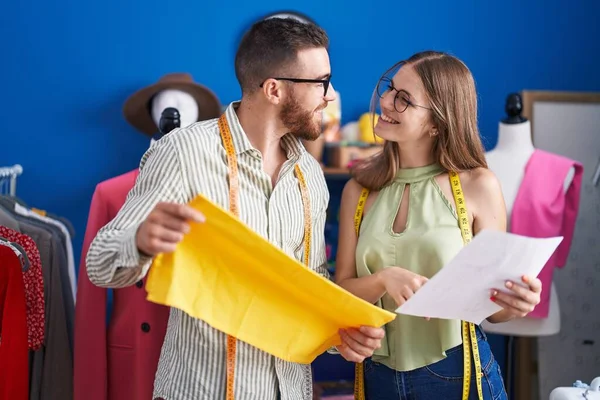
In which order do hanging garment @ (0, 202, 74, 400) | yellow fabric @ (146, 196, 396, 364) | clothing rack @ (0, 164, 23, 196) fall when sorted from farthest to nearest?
clothing rack @ (0, 164, 23, 196), hanging garment @ (0, 202, 74, 400), yellow fabric @ (146, 196, 396, 364)

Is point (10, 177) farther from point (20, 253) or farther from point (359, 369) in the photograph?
point (359, 369)

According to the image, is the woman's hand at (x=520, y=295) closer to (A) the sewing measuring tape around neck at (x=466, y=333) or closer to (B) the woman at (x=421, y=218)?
(B) the woman at (x=421, y=218)

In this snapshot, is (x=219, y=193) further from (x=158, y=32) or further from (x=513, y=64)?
(x=513, y=64)

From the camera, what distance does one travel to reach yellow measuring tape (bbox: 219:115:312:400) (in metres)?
2.02

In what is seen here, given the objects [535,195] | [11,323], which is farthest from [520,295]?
[11,323]

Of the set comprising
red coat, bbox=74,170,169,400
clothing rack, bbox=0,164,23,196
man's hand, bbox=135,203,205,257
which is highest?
man's hand, bbox=135,203,205,257

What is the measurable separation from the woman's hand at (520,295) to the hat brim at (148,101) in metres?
1.93

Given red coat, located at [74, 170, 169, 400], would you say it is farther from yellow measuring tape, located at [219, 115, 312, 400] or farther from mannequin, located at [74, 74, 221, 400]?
yellow measuring tape, located at [219, 115, 312, 400]

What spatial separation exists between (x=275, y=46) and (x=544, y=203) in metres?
1.69

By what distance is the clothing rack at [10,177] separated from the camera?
3.32 m

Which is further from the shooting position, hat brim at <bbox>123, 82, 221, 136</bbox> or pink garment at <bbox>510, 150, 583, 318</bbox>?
hat brim at <bbox>123, 82, 221, 136</bbox>

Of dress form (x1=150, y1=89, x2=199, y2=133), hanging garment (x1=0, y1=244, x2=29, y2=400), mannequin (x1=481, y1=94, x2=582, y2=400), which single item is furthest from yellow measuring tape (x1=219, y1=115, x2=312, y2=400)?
mannequin (x1=481, y1=94, x2=582, y2=400)

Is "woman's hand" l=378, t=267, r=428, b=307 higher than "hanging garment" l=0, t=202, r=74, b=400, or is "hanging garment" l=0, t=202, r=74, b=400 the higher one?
"woman's hand" l=378, t=267, r=428, b=307

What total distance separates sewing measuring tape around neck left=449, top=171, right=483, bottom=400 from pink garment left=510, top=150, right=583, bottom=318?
1.14 meters
